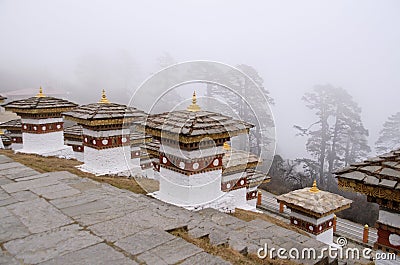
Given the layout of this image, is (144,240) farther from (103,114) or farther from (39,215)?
(103,114)

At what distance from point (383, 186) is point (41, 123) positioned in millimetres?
8326

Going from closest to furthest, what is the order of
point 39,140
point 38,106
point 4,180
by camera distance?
point 4,180
point 38,106
point 39,140

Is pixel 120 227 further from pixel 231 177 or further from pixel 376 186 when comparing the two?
pixel 231 177

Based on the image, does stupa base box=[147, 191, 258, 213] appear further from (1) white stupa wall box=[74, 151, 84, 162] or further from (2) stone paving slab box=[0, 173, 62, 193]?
(1) white stupa wall box=[74, 151, 84, 162]

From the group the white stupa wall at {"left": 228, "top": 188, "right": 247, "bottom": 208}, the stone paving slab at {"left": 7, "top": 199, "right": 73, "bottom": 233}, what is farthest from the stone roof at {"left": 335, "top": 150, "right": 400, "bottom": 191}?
the white stupa wall at {"left": 228, "top": 188, "right": 247, "bottom": 208}

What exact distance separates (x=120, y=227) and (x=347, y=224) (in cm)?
1176

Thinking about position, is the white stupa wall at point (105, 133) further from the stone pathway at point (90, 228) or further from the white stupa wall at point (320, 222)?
the white stupa wall at point (320, 222)

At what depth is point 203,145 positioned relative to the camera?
5781mm

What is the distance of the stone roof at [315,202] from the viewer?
8.00 m

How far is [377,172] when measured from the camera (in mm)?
3438

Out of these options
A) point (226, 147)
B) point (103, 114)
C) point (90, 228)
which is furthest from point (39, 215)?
point (226, 147)

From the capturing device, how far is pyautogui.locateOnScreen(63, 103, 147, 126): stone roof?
7504mm

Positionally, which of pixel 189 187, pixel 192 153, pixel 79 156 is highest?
pixel 192 153

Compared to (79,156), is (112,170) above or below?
above
